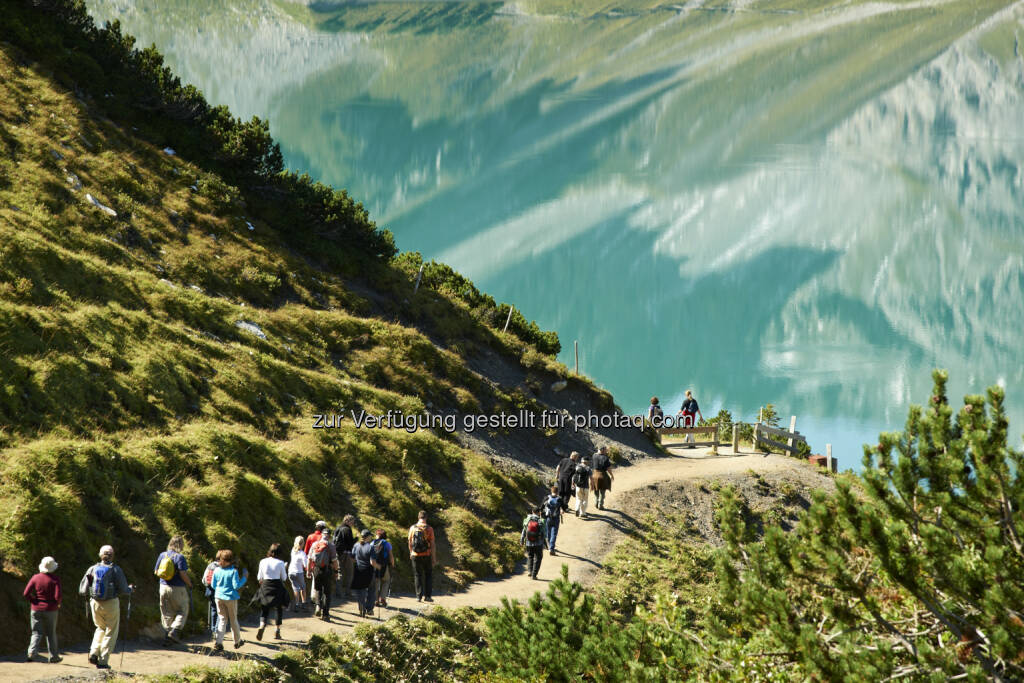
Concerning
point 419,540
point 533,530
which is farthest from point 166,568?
point 533,530

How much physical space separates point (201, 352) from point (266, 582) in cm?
1193

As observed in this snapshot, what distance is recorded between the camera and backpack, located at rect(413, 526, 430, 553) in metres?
19.6

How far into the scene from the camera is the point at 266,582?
49.8 feet

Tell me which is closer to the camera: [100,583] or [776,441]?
[100,583]

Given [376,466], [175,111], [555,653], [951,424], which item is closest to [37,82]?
[175,111]

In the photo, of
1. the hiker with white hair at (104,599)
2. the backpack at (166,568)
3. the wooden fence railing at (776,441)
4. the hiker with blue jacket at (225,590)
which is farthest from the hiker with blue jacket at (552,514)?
the wooden fence railing at (776,441)

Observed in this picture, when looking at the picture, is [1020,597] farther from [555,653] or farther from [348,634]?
[348,634]

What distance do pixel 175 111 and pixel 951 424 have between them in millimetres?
37494

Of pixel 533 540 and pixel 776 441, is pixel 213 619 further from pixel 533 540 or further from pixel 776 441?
pixel 776 441

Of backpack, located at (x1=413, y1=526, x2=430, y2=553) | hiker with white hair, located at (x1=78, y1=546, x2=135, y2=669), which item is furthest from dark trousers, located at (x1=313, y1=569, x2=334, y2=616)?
hiker with white hair, located at (x1=78, y1=546, x2=135, y2=669)

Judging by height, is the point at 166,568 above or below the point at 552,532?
below

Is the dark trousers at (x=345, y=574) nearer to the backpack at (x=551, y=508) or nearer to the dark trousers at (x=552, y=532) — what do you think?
the backpack at (x=551, y=508)

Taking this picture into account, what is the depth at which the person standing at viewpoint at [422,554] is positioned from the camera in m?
19.6

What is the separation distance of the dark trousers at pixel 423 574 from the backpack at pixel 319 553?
3.24 meters
